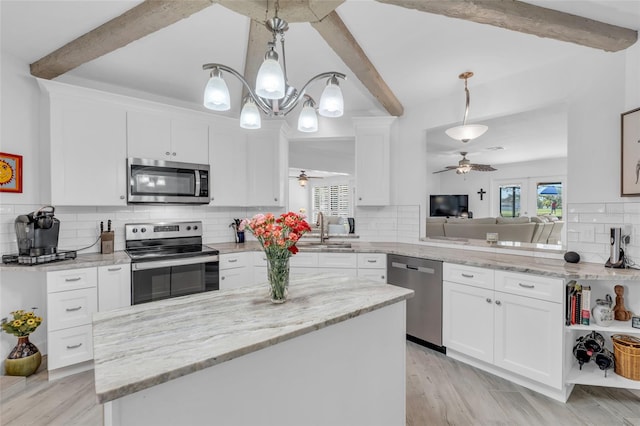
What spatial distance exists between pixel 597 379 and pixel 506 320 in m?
0.62

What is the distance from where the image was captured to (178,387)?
97cm

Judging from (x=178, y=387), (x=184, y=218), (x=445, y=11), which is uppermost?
(x=445, y=11)

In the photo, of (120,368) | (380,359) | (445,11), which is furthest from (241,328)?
(445,11)

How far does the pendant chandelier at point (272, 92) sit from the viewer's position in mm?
1427

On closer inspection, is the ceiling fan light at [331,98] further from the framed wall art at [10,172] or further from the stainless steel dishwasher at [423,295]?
the framed wall art at [10,172]

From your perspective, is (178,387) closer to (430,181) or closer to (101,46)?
(101,46)

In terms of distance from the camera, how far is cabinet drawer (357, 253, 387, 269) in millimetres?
3102

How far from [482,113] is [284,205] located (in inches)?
96.0

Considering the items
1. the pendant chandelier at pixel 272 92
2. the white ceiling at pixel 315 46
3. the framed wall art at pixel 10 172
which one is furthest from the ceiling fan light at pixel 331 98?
the framed wall art at pixel 10 172

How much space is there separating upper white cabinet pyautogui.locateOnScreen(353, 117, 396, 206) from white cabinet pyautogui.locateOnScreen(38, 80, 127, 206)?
246 centimetres

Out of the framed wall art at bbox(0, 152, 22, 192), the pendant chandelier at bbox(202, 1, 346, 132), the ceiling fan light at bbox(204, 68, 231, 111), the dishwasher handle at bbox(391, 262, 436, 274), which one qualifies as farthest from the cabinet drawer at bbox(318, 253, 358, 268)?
the framed wall art at bbox(0, 152, 22, 192)

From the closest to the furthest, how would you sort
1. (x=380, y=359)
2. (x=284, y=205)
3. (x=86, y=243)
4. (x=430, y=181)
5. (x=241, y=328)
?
(x=241, y=328), (x=380, y=359), (x=86, y=243), (x=284, y=205), (x=430, y=181)

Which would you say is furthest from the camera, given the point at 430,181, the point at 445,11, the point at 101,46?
the point at 430,181

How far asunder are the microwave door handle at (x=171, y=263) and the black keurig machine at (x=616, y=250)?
10.6ft
